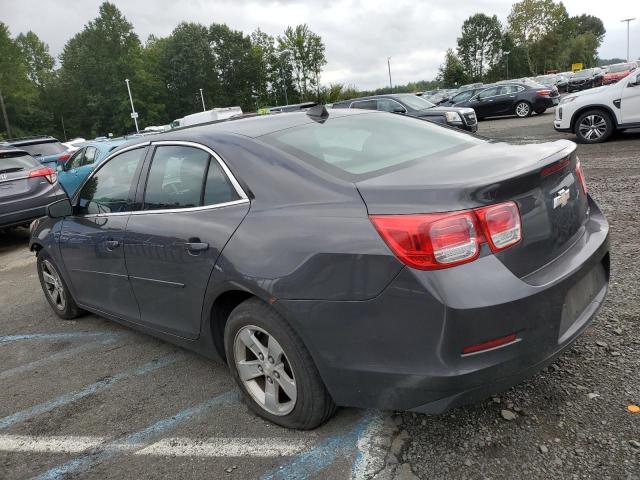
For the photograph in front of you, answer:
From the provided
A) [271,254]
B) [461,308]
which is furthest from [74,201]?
[461,308]

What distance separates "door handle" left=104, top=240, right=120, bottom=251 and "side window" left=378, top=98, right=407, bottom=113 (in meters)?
12.3

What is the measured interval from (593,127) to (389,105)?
18.5ft

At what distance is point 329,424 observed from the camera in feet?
9.12

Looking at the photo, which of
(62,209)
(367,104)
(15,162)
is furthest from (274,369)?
(367,104)

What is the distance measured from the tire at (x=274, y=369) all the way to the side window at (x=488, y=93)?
2174cm

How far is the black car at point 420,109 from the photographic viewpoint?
45.3 feet

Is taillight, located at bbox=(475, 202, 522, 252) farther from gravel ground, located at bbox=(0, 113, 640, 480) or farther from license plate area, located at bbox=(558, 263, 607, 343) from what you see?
gravel ground, located at bbox=(0, 113, 640, 480)

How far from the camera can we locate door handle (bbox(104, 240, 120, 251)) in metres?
3.53

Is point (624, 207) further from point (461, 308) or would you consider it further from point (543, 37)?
point (543, 37)

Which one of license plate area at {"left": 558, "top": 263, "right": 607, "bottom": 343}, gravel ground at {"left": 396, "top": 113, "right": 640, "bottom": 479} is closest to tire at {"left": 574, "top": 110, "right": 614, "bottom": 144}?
gravel ground at {"left": 396, "top": 113, "right": 640, "bottom": 479}

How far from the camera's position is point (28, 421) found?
10.5ft

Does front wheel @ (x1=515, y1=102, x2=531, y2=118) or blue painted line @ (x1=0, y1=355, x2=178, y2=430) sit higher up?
front wheel @ (x1=515, y1=102, x2=531, y2=118)

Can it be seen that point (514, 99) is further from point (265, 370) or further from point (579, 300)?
point (265, 370)

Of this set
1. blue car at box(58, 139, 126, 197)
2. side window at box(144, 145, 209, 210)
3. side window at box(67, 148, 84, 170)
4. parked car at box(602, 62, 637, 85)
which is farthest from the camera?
parked car at box(602, 62, 637, 85)
